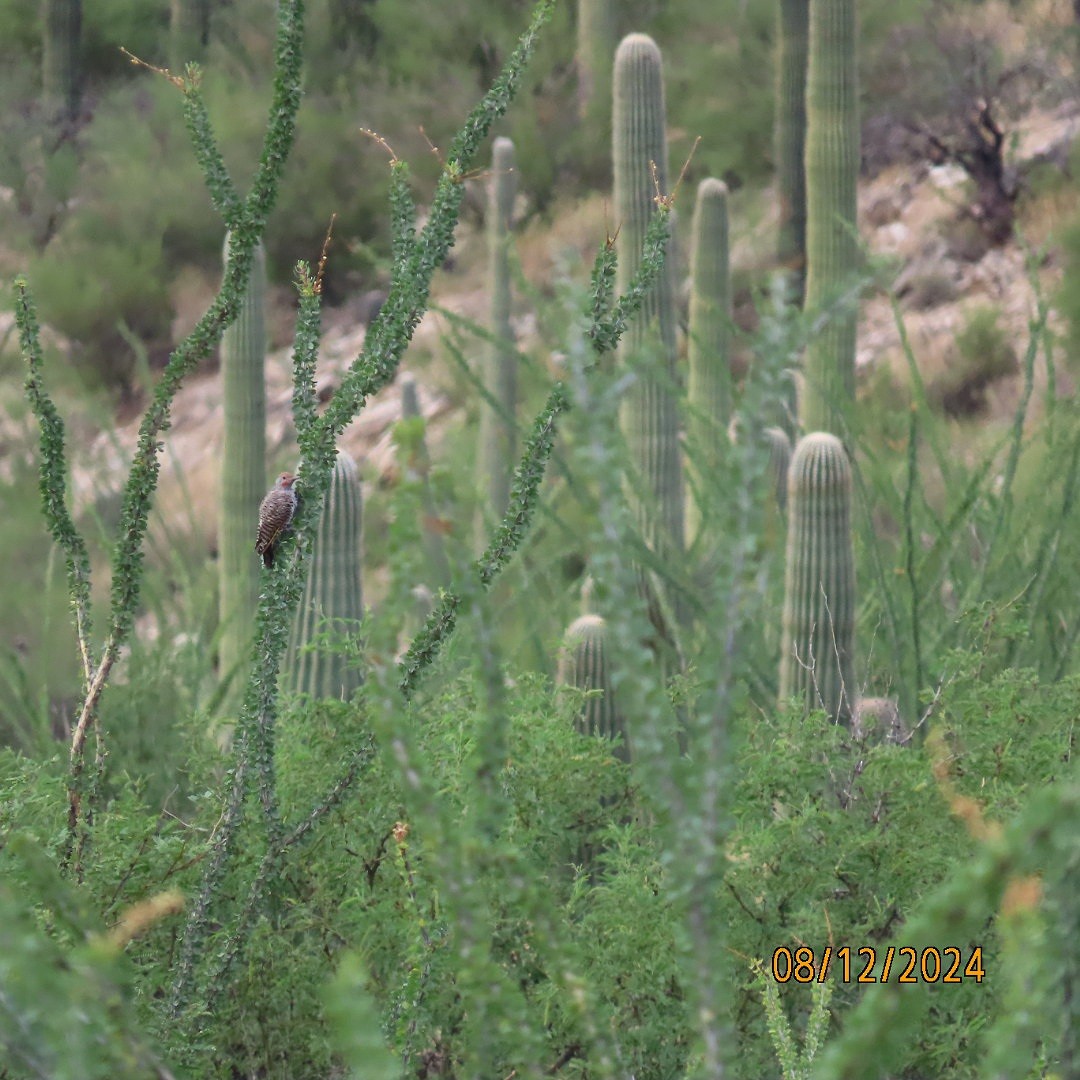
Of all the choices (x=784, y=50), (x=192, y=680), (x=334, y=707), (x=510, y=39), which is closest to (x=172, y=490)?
(x=784, y=50)

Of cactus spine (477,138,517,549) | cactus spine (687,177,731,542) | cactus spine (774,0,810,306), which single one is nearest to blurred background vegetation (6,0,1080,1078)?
cactus spine (477,138,517,549)

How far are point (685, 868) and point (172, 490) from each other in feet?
41.0

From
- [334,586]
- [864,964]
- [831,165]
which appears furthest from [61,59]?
[864,964]

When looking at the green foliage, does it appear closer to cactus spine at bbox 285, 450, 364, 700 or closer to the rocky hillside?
the rocky hillside

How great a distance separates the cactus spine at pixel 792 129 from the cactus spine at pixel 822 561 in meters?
6.14

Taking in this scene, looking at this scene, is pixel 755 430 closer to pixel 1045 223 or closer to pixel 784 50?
pixel 784 50

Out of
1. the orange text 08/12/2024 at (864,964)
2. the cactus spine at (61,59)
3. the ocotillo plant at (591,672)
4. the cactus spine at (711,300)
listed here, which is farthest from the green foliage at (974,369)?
the orange text 08/12/2024 at (864,964)

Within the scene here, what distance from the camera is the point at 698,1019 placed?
141cm

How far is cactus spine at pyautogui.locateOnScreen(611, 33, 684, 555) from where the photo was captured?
16.9 feet

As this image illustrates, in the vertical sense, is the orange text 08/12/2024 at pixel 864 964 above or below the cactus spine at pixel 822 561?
below

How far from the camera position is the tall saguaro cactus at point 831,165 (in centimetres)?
632

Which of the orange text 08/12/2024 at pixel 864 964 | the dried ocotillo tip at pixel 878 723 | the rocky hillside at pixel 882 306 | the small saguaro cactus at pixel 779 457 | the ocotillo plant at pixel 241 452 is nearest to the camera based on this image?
the orange text 08/12/2024 at pixel 864 964

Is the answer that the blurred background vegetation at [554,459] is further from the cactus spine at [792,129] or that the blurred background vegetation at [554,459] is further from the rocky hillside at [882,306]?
the cactus spine at [792,129]

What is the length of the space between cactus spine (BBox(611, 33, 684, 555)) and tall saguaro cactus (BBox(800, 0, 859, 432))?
1.17 m
